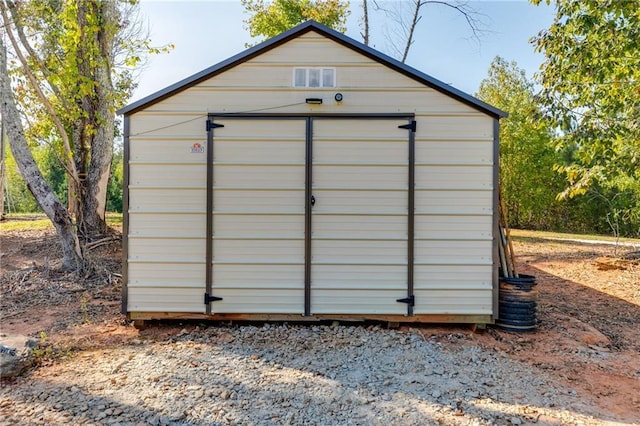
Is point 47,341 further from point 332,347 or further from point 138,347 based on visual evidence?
point 332,347

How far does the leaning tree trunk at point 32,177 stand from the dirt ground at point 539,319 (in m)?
0.35

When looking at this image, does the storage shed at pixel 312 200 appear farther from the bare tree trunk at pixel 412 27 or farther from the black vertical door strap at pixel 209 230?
the bare tree trunk at pixel 412 27

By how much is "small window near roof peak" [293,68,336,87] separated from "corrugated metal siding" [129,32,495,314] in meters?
0.11

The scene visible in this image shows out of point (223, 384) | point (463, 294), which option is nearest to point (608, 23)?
point (463, 294)

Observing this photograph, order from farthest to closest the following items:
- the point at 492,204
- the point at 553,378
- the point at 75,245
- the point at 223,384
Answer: the point at 75,245
the point at 492,204
the point at 553,378
the point at 223,384

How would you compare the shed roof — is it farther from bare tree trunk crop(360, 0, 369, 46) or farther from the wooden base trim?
bare tree trunk crop(360, 0, 369, 46)

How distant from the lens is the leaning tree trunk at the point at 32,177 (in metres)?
5.88

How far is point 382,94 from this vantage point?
13.8ft

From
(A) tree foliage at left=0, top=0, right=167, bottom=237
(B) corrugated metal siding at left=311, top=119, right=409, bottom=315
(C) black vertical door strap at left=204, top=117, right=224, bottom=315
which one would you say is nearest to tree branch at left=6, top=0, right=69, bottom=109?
(A) tree foliage at left=0, top=0, right=167, bottom=237

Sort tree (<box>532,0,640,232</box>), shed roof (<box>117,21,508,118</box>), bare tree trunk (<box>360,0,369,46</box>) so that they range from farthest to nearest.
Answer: bare tree trunk (<box>360,0,369,46</box>)
tree (<box>532,0,640,232</box>)
shed roof (<box>117,21,508,118</box>)

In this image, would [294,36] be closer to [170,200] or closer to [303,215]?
[303,215]

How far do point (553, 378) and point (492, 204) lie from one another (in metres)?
1.72

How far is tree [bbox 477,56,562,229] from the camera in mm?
17406

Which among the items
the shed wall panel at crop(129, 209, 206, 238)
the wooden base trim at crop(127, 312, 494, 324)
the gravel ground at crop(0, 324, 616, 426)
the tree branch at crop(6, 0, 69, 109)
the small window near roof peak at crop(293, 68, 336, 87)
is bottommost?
the gravel ground at crop(0, 324, 616, 426)
